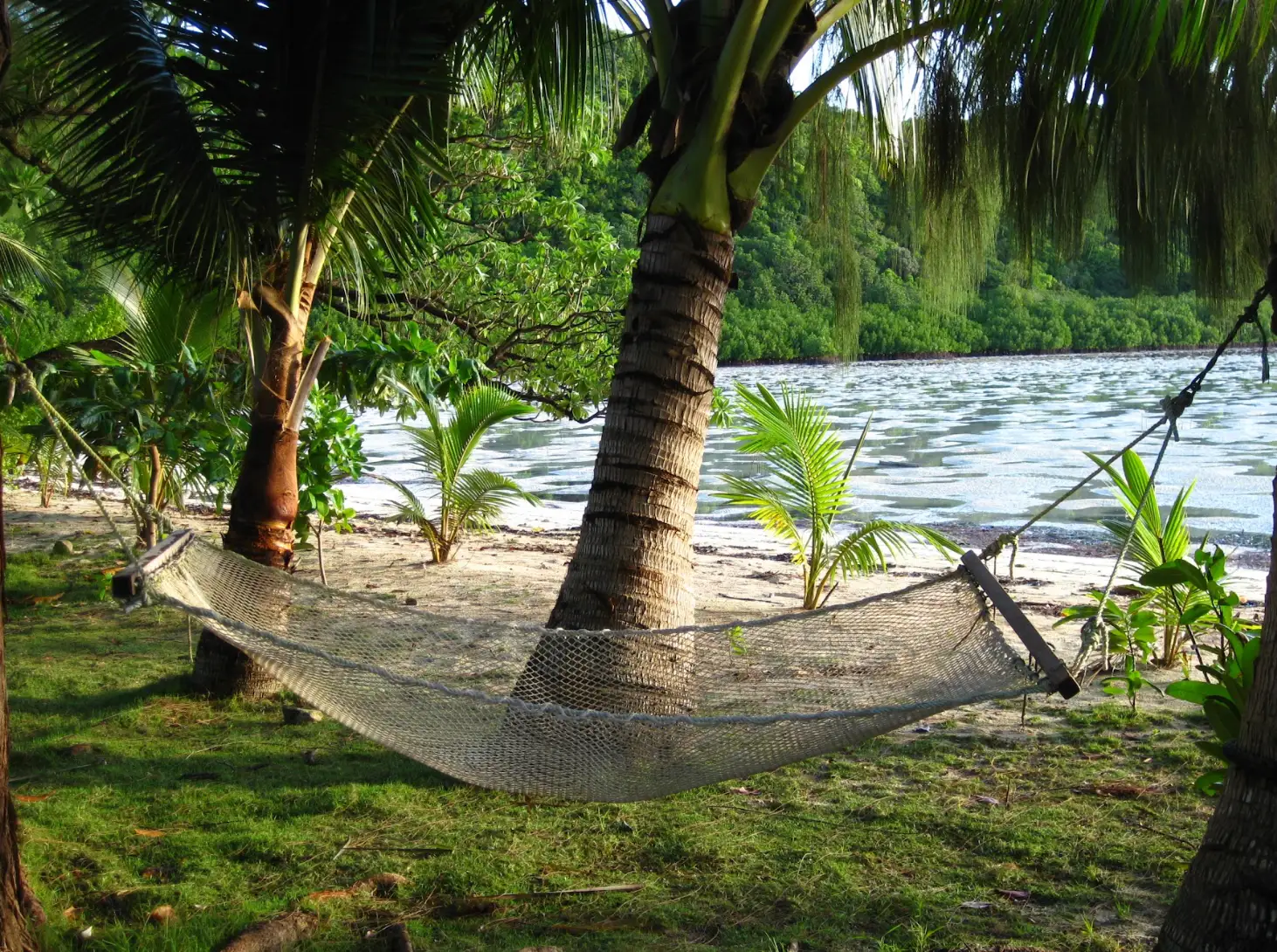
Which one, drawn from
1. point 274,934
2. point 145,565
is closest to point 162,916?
point 274,934

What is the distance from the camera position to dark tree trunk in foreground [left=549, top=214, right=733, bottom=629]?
286 centimetres

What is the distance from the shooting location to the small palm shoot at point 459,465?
622 centimetres

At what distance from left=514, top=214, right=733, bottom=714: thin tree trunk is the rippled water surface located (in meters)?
2.94

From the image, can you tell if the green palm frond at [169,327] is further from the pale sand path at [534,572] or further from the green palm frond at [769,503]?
the green palm frond at [769,503]

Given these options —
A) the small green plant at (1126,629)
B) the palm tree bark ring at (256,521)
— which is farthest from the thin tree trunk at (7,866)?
the small green plant at (1126,629)

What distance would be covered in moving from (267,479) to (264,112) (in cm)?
113

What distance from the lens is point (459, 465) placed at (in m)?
6.40

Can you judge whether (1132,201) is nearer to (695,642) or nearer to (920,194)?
(920,194)

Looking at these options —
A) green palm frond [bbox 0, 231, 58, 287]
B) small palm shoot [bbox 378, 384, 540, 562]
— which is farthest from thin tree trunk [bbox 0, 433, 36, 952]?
green palm frond [bbox 0, 231, 58, 287]

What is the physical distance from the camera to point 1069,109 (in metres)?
3.24

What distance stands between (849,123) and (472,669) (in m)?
2.56

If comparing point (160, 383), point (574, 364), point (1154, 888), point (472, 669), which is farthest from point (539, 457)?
point (1154, 888)

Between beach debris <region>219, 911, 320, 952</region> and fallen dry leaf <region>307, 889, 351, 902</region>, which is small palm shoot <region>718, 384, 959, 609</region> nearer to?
fallen dry leaf <region>307, 889, 351, 902</region>

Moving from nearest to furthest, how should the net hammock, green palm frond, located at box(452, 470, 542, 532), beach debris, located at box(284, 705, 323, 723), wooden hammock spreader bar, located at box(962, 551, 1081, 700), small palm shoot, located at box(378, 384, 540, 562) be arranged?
wooden hammock spreader bar, located at box(962, 551, 1081, 700)
the net hammock
beach debris, located at box(284, 705, 323, 723)
small palm shoot, located at box(378, 384, 540, 562)
green palm frond, located at box(452, 470, 542, 532)
